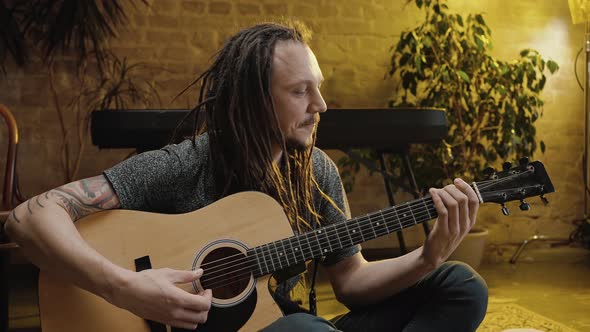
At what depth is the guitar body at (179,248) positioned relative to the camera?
1.31 metres

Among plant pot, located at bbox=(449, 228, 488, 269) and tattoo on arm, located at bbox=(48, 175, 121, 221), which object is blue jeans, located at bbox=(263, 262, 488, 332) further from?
plant pot, located at bbox=(449, 228, 488, 269)

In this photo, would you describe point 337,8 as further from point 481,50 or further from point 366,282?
point 366,282

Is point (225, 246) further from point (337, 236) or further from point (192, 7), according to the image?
point (192, 7)

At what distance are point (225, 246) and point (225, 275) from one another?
0.07 metres

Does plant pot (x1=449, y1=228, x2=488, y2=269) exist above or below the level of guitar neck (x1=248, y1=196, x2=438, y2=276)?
below

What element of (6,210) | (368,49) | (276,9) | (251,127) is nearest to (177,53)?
(276,9)

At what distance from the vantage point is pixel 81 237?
132 cm

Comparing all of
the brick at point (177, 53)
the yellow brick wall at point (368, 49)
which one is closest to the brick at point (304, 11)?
the yellow brick wall at point (368, 49)

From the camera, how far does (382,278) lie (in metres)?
1.50

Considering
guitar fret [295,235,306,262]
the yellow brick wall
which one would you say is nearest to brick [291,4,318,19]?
the yellow brick wall

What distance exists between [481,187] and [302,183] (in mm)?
429

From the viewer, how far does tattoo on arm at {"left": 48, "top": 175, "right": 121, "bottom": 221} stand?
1.34 m

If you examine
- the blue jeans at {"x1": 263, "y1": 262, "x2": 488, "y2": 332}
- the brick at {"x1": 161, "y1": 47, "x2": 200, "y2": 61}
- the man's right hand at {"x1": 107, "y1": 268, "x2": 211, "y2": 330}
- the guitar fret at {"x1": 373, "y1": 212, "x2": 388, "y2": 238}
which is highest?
the brick at {"x1": 161, "y1": 47, "x2": 200, "y2": 61}

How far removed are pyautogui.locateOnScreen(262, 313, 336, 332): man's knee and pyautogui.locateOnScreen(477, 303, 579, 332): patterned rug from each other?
1.68 m
